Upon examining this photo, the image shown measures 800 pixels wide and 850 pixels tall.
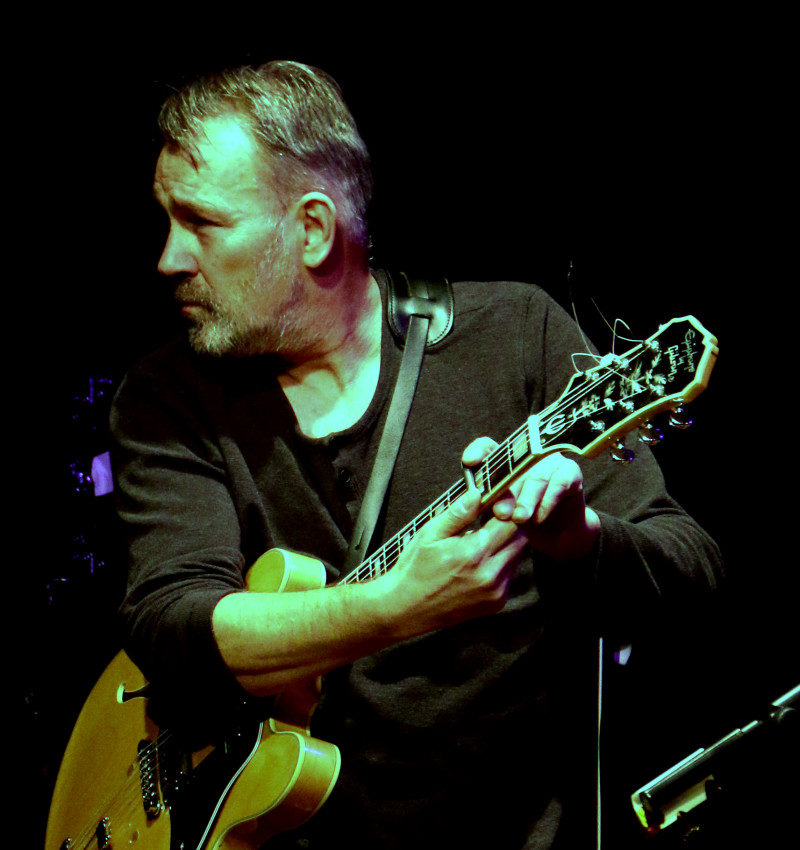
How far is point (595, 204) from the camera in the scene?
2.47 metres

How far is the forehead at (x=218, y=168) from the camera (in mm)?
2076

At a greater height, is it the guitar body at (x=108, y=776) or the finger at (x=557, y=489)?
the finger at (x=557, y=489)

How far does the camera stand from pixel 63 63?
301 cm

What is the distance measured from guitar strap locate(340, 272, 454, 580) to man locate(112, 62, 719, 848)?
0.04 m

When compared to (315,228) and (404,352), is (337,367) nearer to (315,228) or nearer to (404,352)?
(404,352)

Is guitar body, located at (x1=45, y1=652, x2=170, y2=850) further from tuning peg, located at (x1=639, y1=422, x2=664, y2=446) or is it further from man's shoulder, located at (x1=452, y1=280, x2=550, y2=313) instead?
tuning peg, located at (x1=639, y1=422, x2=664, y2=446)

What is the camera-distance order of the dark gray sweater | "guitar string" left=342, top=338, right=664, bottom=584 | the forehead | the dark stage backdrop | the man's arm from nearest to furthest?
"guitar string" left=342, top=338, right=664, bottom=584
the man's arm
the dark gray sweater
the forehead
the dark stage backdrop

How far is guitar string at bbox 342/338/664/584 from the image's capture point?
1418 mm

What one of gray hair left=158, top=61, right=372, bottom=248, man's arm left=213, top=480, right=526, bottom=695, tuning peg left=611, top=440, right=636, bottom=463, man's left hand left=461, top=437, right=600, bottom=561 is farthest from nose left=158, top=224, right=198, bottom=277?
tuning peg left=611, top=440, right=636, bottom=463

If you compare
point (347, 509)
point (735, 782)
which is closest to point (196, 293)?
point (347, 509)

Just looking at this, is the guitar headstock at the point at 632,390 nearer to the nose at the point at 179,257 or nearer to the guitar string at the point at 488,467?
the guitar string at the point at 488,467

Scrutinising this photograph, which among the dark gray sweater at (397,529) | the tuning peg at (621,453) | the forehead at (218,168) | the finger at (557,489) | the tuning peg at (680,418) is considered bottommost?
the dark gray sweater at (397,529)

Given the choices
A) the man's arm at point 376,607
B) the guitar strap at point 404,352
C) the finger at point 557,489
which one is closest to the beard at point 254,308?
the guitar strap at point 404,352

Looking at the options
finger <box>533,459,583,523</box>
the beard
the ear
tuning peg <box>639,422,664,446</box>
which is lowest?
finger <box>533,459,583,523</box>
